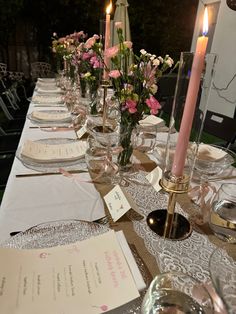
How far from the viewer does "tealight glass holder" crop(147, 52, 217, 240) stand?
1.75 feet

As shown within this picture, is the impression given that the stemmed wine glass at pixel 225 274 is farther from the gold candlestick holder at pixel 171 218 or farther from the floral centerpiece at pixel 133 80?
the floral centerpiece at pixel 133 80

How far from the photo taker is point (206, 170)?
0.92 metres

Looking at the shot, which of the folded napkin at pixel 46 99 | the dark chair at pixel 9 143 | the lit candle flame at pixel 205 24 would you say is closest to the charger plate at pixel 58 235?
the lit candle flame at pixel 205 24

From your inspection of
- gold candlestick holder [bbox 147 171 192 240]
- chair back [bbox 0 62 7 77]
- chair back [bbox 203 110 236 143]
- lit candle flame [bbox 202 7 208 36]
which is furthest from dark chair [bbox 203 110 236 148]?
chair back [bbox 0 62 7 77]

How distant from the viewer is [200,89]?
0.53 m

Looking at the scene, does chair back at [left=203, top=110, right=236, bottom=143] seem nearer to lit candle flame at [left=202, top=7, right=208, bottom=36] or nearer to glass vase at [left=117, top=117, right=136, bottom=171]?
glass vase at [left=117, top=117, right=136, bottom=171]

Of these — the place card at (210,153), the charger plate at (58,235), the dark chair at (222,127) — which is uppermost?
the place card at (210,153)

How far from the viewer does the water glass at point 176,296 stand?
427 mm

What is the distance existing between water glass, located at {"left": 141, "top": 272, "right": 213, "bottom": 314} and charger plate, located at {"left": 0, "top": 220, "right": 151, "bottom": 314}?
0.15 ft

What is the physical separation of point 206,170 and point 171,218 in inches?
13.7

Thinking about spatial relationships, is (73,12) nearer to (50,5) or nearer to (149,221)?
(50,5)

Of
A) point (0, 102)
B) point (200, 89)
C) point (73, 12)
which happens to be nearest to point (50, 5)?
point (73, 12)

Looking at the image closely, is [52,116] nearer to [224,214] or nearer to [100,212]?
[100,212]

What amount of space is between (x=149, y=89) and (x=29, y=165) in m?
0.48
